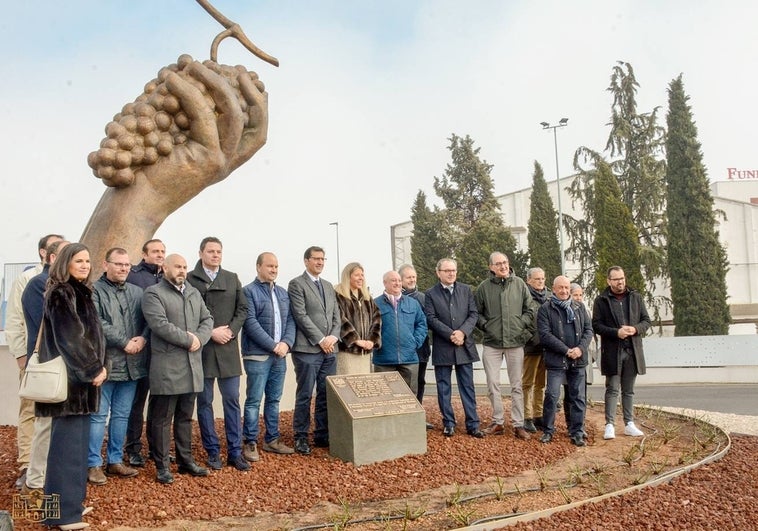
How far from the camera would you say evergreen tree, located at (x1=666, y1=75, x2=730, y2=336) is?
23.3 metres

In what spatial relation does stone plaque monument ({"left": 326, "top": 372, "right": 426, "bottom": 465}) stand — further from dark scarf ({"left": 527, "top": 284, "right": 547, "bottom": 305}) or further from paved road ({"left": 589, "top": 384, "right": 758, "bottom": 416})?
paved road ({"left": 589, "top": 384, "right": 758, "bottom": 416})

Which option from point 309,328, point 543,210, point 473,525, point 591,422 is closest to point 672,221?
point 543,210

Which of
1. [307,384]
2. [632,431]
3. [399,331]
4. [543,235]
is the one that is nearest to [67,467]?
[307,384]

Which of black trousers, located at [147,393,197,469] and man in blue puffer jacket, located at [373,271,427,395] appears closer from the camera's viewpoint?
black trousers, located at [147,393,197,469]

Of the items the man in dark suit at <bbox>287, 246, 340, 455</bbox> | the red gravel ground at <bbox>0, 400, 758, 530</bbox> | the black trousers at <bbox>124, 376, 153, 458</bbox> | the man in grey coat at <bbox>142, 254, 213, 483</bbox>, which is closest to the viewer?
the red gravel ground at <bbox>0, 400, 758, 530</bbox>

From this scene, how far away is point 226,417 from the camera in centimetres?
614

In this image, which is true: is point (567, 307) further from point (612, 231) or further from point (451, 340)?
point (612, 231)

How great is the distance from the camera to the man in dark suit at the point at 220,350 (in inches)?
236

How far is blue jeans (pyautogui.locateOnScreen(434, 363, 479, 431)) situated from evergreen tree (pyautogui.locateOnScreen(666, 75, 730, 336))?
60.5 feet

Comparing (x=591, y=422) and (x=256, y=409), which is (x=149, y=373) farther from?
(x=591, y=422)

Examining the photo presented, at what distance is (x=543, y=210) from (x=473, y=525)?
2900 cm

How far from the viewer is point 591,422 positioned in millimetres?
8586

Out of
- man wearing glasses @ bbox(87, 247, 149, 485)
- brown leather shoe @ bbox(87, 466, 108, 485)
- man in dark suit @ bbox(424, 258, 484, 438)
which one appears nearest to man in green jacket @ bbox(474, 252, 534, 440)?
man in dark suit @ bbox(424, 258, 484, 438)

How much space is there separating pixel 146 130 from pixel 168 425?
3.21 m
